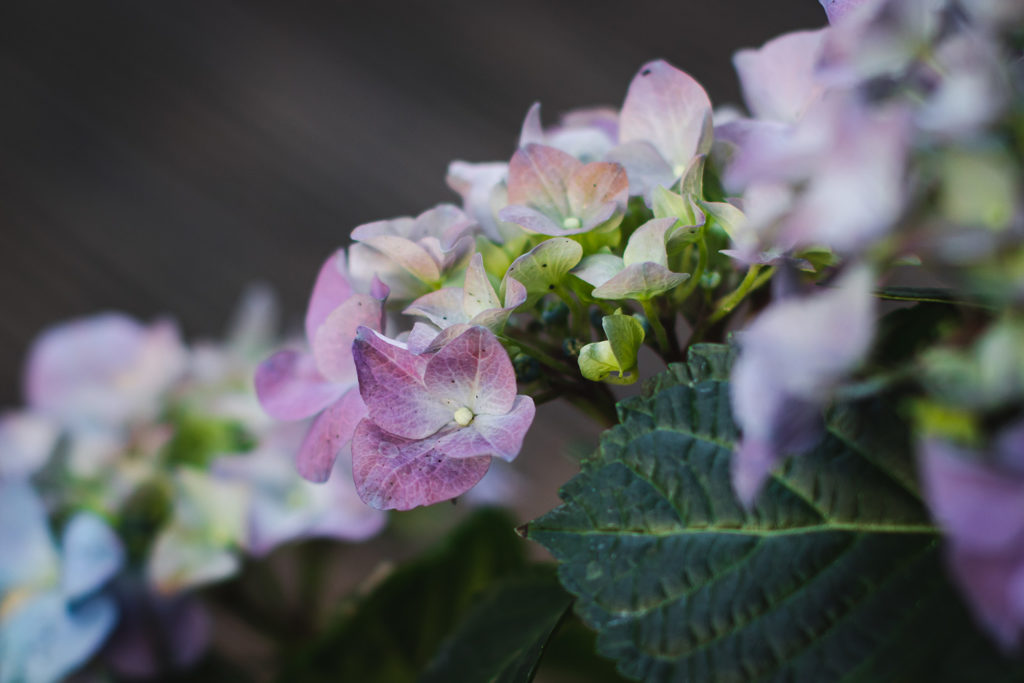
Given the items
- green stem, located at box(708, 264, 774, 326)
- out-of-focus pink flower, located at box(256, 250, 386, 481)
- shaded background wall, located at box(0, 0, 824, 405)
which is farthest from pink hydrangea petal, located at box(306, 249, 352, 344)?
shaded background wall, located at box(0, 0, 824, 405)

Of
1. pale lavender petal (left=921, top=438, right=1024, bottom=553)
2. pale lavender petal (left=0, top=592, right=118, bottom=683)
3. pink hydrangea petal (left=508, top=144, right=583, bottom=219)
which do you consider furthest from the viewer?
pale lavender petal (left=0, top=592, right=118, bottom=683)

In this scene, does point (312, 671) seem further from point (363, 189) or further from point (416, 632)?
point (363, 189)

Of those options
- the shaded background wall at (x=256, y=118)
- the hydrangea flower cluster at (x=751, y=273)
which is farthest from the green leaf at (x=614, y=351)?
the shaded background wall at (x=256, y=118)

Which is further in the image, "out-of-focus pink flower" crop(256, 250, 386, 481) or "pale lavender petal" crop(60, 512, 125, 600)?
"pale lavender petal" crop(60, 512, 125, 600)

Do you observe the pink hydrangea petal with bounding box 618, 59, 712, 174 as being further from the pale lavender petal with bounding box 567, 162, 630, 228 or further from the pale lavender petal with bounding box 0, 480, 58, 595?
the pale lavender petal with bounding box 0, 480, 58, 595

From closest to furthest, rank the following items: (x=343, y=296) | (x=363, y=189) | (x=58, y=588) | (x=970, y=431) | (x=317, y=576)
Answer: (x=970, y=431), (x=343, y=296), (x=58, y=588), (x=317, y=576), (x=363, y=189)

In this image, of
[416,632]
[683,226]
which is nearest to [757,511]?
[683,226]

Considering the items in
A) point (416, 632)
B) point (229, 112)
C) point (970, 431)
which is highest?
point (970, 431)
